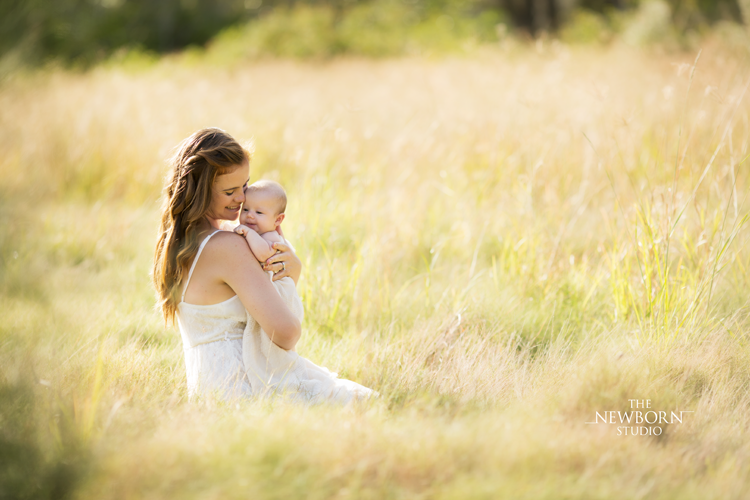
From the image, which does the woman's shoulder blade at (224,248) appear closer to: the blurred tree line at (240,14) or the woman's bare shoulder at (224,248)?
the woman's bare shoulder at (224,248)

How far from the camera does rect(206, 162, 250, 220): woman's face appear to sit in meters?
1.95

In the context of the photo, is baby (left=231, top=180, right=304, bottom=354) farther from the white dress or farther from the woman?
the white dress

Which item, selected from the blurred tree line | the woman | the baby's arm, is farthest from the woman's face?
the blurred tree line

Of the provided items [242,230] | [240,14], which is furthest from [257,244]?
[240,14]

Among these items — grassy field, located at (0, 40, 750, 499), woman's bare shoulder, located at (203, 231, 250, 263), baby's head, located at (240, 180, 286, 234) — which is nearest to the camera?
grassy field, located at (0, 40, 750, 499)

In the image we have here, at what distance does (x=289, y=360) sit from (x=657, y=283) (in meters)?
1.74

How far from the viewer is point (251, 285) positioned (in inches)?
73.6

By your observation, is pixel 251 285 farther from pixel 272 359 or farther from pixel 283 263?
pixel 272 359

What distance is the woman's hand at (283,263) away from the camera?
1.93 m

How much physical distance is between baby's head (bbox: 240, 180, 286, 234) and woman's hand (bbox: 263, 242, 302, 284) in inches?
4.4

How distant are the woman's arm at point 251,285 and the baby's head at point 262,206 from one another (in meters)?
0.13

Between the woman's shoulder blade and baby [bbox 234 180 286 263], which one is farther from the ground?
baby [bbox 234 180 286 263]

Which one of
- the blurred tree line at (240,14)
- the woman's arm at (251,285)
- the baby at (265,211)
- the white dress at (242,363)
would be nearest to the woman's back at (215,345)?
the white dress at (242,363)

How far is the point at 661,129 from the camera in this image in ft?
15.2
